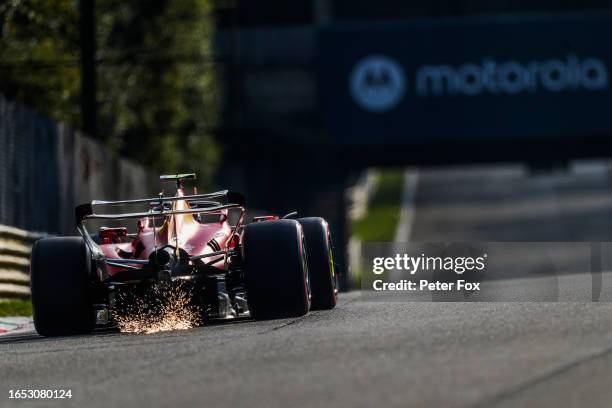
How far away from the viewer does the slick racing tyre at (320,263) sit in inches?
552

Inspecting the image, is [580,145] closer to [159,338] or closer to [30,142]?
[30,142]

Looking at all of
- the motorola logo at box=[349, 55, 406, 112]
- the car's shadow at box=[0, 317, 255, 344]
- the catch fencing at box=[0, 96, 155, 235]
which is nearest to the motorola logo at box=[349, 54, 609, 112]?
the motorola logo at box=[349, 55, 406, 112]

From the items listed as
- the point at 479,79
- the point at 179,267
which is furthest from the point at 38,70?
the point at 179,267

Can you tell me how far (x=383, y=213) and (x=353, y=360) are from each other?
63986 mm

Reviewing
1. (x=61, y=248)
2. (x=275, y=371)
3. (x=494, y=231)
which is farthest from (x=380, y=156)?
(x=275, y=371)

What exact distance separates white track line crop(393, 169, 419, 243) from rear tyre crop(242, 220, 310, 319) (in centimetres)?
3369

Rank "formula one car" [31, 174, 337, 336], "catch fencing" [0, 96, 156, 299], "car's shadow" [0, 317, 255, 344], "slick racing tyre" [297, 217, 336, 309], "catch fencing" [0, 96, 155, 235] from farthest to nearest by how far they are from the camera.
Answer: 1. "catch fencing" [0, 96, 155, 235]
2. "catch fencing" [0, 96, 156, 299]
3. "slick racing tyre" [297, 217, 336, 309]
4. "car's shadow" [0, 317, 255, 344]
5. "formula one car" [31, 174, 337, 336]

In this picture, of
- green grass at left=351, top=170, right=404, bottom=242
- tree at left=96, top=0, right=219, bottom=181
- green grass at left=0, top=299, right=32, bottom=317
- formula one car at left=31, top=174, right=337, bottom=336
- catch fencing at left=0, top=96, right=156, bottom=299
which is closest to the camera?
formula one car at left=31, top=174, right=337, bottom=336

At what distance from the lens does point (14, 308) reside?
61.6 ft

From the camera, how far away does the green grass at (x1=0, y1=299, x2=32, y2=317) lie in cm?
1820

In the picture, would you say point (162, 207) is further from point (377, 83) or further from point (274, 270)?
point (377, 83)

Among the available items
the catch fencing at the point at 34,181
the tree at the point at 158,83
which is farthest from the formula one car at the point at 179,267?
the tree at the point at 158,83

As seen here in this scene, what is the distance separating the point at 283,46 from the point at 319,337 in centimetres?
3247

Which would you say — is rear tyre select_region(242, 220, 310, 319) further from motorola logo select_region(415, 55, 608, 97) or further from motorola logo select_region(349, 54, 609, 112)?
motorola logo select_region(415, 55, 608, 97)
